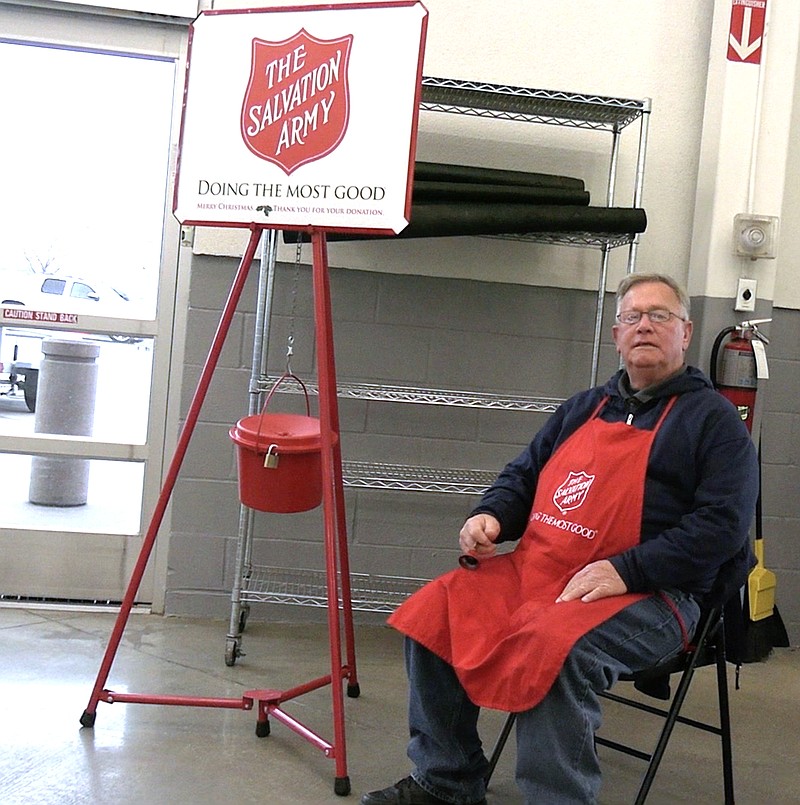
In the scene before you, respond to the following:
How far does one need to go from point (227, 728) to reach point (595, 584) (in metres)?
1.13

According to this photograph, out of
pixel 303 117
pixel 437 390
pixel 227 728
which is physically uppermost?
pixel 303 117

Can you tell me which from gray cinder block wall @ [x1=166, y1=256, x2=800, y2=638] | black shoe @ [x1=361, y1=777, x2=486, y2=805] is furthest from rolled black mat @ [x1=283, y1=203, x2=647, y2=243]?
black shoe @ [x1=361, y1=777, x2=486, y2=805]

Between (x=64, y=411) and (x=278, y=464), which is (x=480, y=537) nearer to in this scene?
(x=278, y=464)

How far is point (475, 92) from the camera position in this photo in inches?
124

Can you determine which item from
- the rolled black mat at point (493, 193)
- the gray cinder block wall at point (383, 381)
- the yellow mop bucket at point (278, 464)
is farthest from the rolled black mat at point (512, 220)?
the yellow mop bucket at point (278, 464)

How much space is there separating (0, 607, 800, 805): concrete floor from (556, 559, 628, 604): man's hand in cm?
61

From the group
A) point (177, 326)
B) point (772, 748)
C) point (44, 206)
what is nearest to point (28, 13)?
point (44, 206)

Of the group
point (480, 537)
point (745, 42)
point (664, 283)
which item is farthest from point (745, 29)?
point (480, 537)

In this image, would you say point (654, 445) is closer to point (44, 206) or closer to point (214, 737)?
point (214, 737)

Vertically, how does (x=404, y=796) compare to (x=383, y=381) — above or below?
below

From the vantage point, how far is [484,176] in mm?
3227

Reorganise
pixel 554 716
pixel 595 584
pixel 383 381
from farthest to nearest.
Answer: pixel 383 381 < pixel 595 584 < pixel 554 716

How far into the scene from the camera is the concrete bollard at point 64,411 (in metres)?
3.59

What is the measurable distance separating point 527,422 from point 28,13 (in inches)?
89.6
